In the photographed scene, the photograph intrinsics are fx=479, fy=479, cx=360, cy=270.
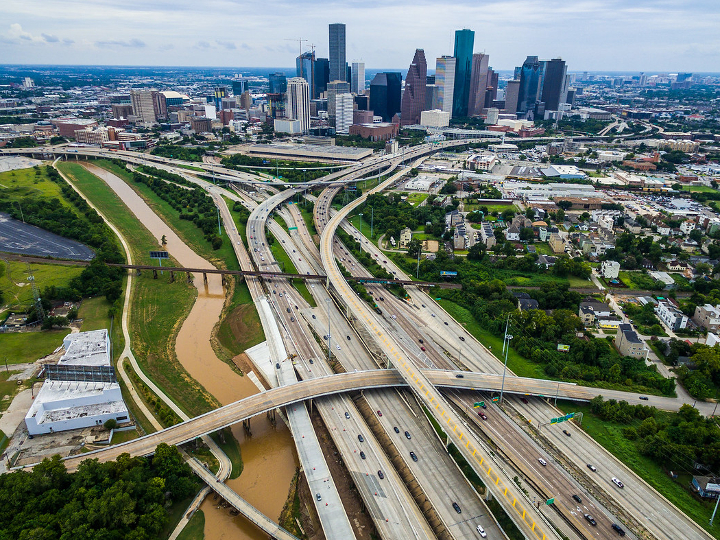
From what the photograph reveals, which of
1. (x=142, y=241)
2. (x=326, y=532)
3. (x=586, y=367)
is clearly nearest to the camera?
(x=326, y=532)

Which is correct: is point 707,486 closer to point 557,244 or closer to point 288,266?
point 557,244

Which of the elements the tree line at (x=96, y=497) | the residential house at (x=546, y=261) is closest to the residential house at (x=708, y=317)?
the residential house at (x=546, y=261)

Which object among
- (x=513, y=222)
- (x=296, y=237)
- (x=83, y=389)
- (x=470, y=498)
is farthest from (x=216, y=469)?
(x=513, y=222)

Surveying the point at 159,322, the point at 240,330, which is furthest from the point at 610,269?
the point at 159,322

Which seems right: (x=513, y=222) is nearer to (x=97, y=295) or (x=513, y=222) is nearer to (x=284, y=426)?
(x=284, y=426)

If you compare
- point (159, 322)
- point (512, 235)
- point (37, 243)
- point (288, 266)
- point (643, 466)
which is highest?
point (512, 235)

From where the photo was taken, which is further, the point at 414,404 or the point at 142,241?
the point at 142,241

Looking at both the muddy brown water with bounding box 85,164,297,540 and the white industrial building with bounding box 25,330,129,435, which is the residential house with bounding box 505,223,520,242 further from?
the white industrial building with bounding box 25,330,129,435
